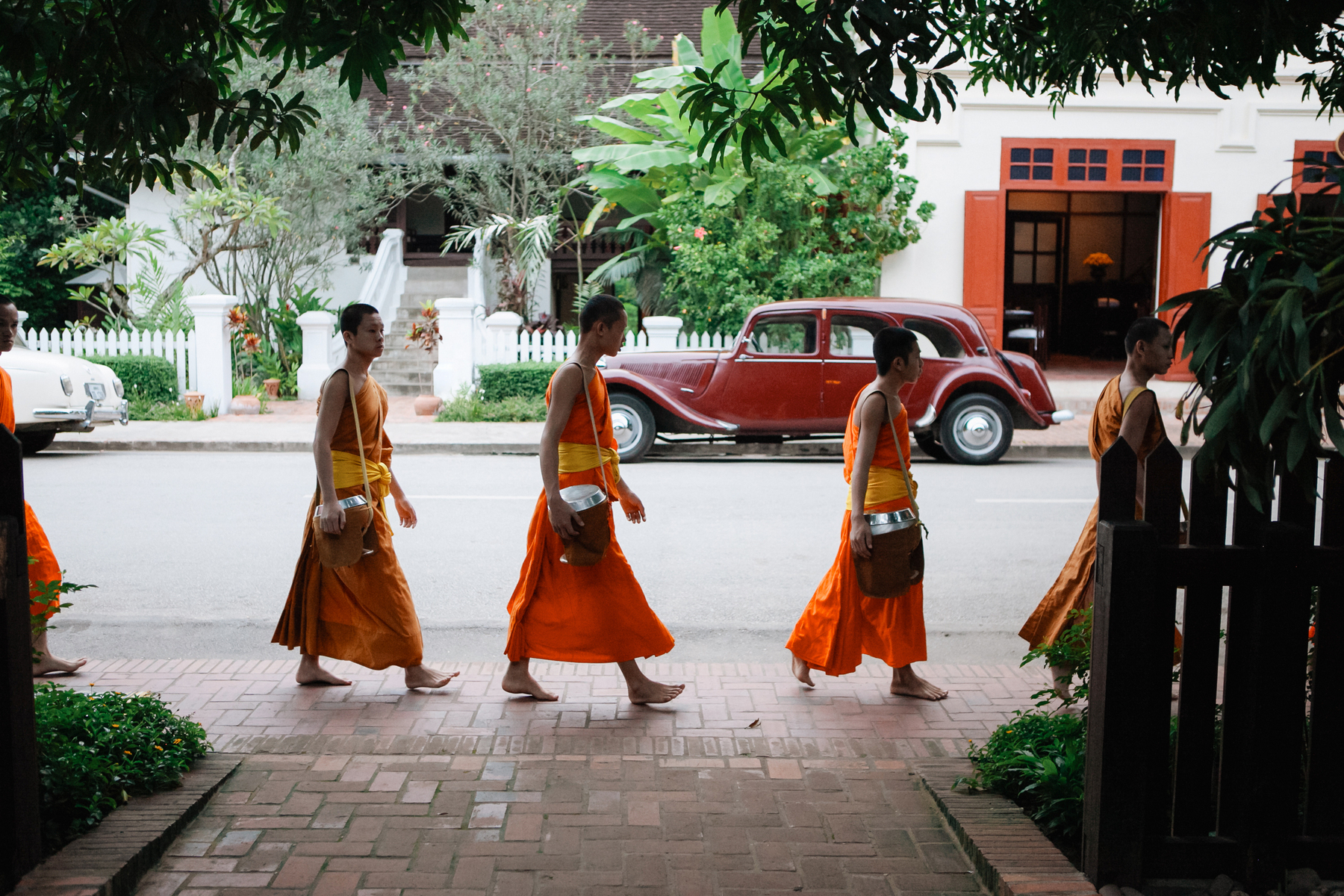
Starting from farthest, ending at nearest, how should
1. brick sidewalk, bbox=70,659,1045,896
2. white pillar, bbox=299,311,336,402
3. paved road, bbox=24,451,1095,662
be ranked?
white pillar, bbox=299,311,336,402, paved road, bbox=24,451,1095,662, brick sidewalk, bbox=70,659,1045,896

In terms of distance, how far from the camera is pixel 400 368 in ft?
64.8

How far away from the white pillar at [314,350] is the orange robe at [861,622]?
1444 cm

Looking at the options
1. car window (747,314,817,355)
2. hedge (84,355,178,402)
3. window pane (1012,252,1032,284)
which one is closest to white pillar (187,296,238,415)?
hedge (84,355,178,402)

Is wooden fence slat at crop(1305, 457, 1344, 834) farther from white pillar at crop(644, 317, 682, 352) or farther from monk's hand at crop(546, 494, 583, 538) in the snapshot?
white pillar at crop(644, 317, 682, 352)

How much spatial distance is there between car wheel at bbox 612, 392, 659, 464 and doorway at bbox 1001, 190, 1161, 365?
40.2ft

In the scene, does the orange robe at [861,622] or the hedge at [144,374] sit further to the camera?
the hedge at [144,374]

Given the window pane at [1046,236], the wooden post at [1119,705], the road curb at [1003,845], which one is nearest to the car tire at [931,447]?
the road curb at [1003,845]

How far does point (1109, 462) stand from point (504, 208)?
18.2m

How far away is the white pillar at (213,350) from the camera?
55.3 feet

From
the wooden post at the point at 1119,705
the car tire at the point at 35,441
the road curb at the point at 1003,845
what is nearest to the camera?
the wooden post at the point at 1119,705

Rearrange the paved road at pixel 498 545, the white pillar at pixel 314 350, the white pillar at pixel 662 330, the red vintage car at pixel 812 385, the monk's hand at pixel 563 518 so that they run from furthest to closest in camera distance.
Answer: the white pillar at pixel 314 350
the white pillar at pixel 662 330
the red vintage car at pixel 812 385
the paved road at pixel 498 545
the monk's hand at pixel 563 518

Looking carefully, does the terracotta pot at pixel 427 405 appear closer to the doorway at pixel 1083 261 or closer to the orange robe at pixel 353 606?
the doorway at pixel 1083 261

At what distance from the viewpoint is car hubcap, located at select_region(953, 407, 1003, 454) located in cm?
1278

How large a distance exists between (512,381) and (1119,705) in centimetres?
1450
